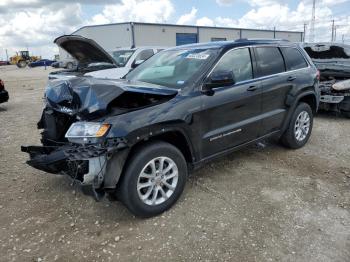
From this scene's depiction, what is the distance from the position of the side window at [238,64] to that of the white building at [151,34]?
22.3m

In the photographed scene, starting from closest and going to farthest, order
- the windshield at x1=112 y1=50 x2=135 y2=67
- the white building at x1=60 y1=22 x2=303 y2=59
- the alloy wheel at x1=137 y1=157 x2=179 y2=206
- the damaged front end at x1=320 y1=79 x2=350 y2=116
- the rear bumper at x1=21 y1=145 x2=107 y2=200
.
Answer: the rear bumper at x1=21 y1=145 x2=107 y2=200
the alloy wheel at x1=137 y1=157 x2=179 y2=206
the damaged front end at x1=320 y1=79 x2=350 y2=116
the windshield at x1=112 y1=50 x2=135 y2=67
the white building at x1=60 y1=22 x2=303 y2=59

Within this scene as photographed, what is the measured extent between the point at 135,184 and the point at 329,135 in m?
4.65

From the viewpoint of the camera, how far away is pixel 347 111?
7.57 m

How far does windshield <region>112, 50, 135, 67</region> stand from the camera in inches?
382

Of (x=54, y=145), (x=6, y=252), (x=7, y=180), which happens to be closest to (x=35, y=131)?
(x=7, y=180)

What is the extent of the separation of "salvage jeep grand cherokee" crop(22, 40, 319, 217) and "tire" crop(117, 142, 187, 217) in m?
0.01

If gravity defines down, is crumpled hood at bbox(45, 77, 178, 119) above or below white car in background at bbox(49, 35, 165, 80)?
below

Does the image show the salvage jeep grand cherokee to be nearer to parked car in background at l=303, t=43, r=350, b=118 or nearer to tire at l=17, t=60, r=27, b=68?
parked car in background at l=303, t=43, r=350, b=118

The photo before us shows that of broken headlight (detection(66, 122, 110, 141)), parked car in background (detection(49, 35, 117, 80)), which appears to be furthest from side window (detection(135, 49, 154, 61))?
broken headlight (detection(66, 122, 110, 141))

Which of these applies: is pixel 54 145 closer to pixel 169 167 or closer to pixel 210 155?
pixel 169 167

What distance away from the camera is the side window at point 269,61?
4.50m

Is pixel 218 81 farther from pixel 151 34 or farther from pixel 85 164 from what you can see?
pixel 151 34

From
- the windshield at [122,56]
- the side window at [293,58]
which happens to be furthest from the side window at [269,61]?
the windshield at [122,56]

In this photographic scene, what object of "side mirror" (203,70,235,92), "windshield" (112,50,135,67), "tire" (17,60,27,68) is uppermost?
"tire" (17,60,27,68)
